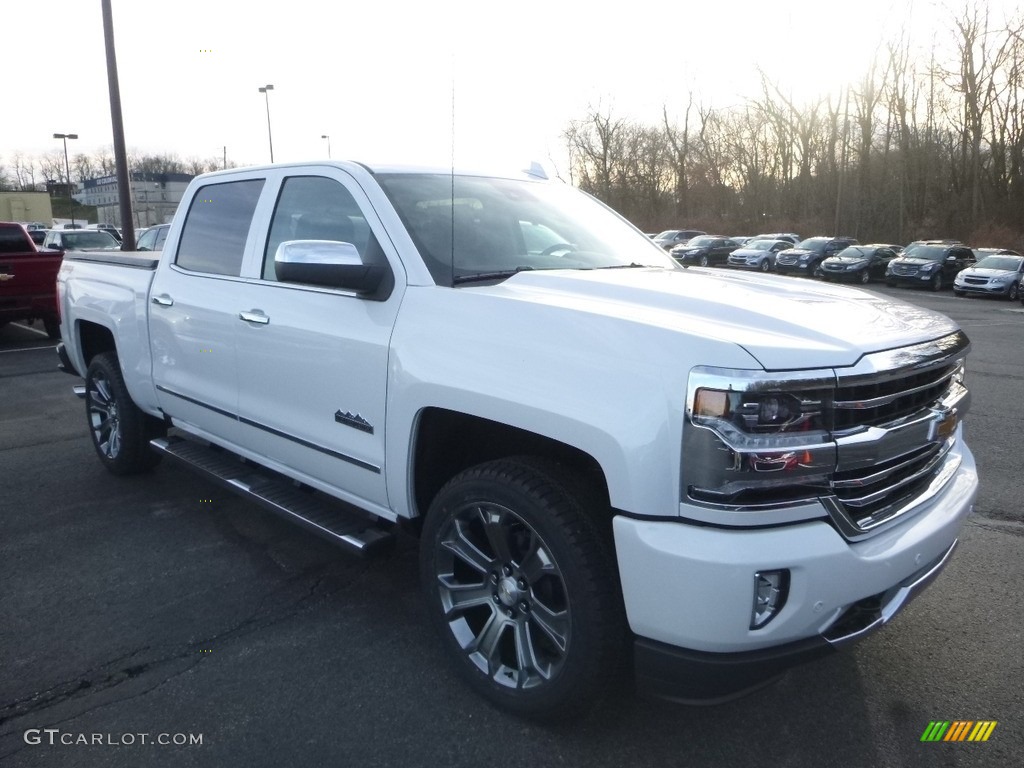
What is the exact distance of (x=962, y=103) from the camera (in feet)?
147

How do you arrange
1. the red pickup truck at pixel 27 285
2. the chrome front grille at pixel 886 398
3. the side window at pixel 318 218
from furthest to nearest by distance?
the red pickup truck at pixel 27 285 → the side window at pixel 318 218 → the chrome front grille at pixel 886 398

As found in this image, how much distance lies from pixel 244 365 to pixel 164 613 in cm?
118

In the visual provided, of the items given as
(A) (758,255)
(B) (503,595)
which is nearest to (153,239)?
(B) (503,595)

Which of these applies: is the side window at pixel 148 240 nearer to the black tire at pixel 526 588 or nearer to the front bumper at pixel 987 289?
the black tire at pixel 526 588

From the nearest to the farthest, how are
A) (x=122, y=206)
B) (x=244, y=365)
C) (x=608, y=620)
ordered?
(x=608, y=620) → (x=244, y=365) → (x=122, y=206)

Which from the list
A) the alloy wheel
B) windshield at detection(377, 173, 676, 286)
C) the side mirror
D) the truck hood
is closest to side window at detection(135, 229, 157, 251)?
windshield at detection(377, 173, 676, 286)

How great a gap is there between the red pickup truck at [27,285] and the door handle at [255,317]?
937 cm

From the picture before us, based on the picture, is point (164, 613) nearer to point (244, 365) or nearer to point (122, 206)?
point (244, 365)

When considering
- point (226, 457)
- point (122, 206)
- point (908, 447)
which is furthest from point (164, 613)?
point (122, 206)

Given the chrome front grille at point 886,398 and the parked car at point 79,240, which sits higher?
the chrome front grille at point 886,398

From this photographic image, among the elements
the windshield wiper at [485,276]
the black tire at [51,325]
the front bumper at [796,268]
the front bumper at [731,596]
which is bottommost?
the front bumper at [796,268]

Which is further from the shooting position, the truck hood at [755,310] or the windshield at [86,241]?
the windshield at [86,241]

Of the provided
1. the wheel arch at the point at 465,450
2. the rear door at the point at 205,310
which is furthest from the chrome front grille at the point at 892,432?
the rear door at the point at 205,310

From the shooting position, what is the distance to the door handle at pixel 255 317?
12.0 ft
